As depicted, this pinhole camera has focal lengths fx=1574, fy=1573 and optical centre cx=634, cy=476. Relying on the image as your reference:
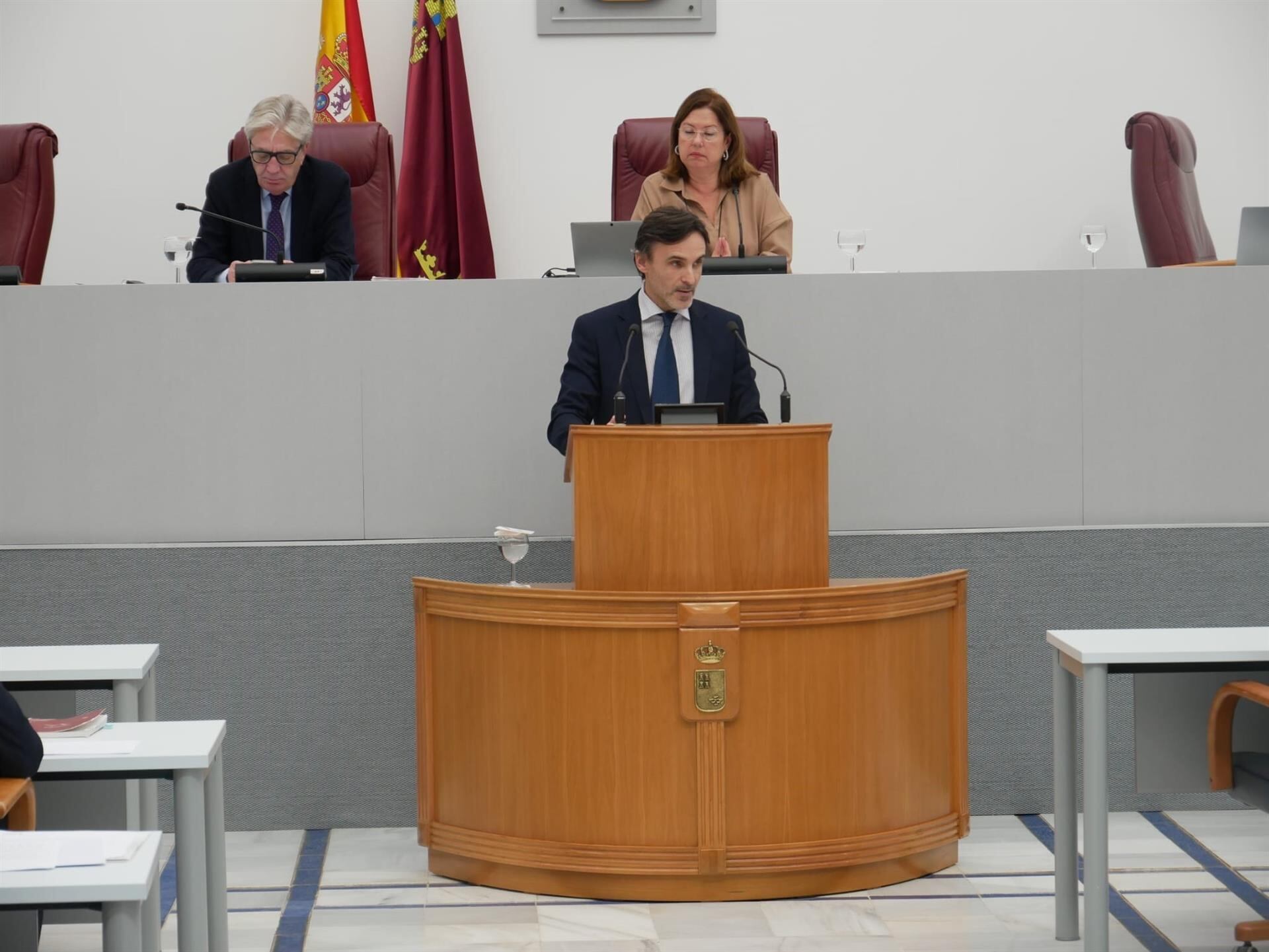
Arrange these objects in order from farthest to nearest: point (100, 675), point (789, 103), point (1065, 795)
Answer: point (789, 103) < point (1065, 795) < point (100, 675)

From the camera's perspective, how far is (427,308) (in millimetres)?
3955

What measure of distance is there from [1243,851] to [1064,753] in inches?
37.5

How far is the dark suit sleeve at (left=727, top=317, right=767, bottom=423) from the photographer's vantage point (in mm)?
3715

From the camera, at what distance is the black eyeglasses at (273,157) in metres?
4.24

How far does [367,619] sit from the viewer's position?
395 cm

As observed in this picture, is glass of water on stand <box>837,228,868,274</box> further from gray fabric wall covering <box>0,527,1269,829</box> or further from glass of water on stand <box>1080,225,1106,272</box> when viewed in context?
gray fabric wall covering <box>0,527,1269,829</box>

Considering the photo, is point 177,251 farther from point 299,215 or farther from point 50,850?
point 50,850

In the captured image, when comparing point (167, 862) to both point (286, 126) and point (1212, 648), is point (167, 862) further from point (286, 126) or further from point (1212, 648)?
point (1212, 648)

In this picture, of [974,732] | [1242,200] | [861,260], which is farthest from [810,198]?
[974,732]

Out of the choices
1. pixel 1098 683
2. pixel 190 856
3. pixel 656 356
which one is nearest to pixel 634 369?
pixel 656 356

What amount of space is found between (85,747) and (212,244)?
2352 millimetres

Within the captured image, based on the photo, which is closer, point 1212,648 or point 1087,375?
point 1212,648

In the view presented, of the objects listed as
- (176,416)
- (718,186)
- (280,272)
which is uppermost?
(718,186)

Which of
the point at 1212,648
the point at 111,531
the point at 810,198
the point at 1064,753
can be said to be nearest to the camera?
the point at 1212,648
